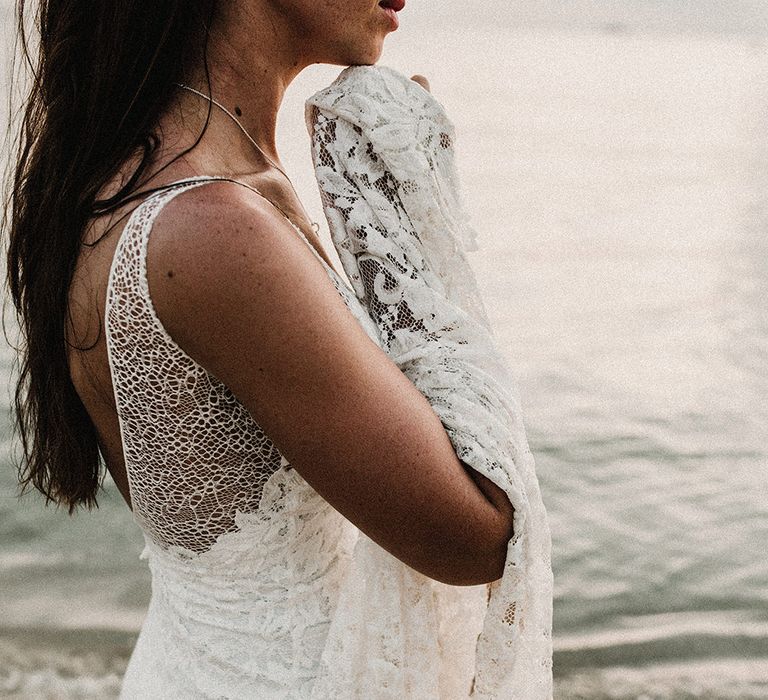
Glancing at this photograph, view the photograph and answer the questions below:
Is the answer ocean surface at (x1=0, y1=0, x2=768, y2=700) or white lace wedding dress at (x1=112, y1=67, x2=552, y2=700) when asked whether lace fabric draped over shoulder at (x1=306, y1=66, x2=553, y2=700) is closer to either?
white lace wedding dress at (x1=112, y1=67, x2=552, y2=700)

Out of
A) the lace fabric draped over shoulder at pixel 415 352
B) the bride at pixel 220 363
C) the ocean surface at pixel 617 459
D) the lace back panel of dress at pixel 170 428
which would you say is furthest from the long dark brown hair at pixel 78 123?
the ocean surface at pixel 617 459

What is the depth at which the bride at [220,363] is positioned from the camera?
982 millimetres

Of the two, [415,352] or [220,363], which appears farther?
[415,352]

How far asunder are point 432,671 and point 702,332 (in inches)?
235

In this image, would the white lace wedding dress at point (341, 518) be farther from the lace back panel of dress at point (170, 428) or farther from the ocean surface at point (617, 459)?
the ocean surface at point (617, 459)

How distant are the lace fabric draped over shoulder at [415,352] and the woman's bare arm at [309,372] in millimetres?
92

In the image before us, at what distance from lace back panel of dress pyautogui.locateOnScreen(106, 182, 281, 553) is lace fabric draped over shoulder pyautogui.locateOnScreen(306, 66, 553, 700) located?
0.61 feet

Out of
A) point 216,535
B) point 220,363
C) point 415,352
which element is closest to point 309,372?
point 220,363

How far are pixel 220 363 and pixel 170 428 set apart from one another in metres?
0.16

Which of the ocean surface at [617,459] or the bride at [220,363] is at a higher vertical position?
the bride at [220,363]

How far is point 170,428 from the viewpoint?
1114 millimetres

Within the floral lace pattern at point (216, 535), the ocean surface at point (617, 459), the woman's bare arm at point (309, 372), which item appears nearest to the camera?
the woman's bare arm at point (309, 372)

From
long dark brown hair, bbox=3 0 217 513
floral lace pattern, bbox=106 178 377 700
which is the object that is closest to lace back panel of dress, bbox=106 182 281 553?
floral lace pattern, bbox=106 178 377 700

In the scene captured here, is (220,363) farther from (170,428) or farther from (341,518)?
(341,518)
